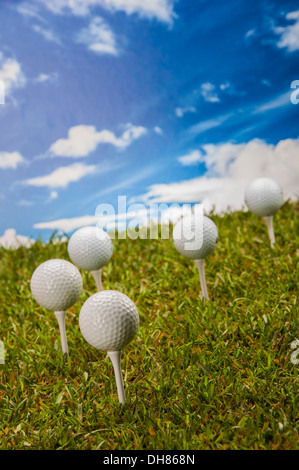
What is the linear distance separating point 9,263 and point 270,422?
4.27 meters

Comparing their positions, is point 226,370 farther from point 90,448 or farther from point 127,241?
point 127,241

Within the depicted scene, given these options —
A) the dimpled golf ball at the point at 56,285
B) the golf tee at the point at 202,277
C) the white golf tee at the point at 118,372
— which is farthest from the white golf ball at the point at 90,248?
the white golf tee at the point at 118,372

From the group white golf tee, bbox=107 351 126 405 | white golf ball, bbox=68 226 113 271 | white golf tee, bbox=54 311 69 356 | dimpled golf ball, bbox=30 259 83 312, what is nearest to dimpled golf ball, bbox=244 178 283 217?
white golf ball, bbox=68 226 113 271

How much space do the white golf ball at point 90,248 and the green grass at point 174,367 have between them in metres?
0.60

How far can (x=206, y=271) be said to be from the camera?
14.7ft

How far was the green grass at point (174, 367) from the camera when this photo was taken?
239cm

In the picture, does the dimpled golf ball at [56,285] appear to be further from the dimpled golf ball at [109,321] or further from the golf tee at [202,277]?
the golf tee at [202,277]

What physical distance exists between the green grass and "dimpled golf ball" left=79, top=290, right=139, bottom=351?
1.49ft

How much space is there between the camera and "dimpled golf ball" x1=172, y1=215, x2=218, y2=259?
3592 mm

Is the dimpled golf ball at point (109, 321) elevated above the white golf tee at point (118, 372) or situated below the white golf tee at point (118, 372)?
above

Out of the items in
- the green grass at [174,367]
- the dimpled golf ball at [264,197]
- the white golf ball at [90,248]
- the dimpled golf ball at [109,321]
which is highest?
the dimpled golf ball at [264,197]

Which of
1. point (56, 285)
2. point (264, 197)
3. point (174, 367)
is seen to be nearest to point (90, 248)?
point (56, 285)

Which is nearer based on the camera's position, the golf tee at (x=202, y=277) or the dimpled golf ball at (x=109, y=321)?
the dimpled golf ball at (x=109, y=321)
